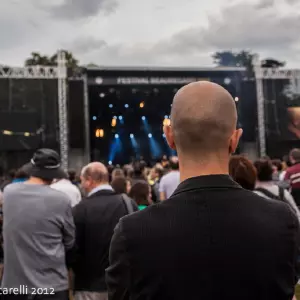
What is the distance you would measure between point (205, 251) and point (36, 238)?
1.99m

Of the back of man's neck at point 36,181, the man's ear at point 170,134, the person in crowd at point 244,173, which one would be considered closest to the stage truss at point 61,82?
the back of man's neck at point 36,181

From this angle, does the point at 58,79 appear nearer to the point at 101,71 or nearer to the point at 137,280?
the point at 101,71

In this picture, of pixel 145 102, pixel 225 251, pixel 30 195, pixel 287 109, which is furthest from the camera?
pixel 145 102

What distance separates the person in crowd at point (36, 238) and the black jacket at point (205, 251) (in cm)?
182

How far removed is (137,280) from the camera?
1.11 meters

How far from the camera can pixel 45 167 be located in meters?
3.10

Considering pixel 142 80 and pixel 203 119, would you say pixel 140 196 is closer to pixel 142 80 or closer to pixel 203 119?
pixel 203 119

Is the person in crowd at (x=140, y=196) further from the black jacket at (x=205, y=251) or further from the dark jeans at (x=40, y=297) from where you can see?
the black jacket at (x=205, y=251)

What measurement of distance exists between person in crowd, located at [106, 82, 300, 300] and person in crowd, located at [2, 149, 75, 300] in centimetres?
179

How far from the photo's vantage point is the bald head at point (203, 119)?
118 cm

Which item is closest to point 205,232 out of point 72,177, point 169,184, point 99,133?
point 169,184

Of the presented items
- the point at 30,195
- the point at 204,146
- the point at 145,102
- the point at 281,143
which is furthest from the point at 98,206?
the point at 145,102

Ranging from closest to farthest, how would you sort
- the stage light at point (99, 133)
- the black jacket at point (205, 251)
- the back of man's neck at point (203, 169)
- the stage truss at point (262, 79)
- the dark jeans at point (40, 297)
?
the black jacket at point (205, 251), the back of man's neck at point (203, 169), the dark jeans at point (40, 297), the stage truss at point (262, 79), the stage light at point (99, 133)

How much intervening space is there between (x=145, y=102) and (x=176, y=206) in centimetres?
1759
